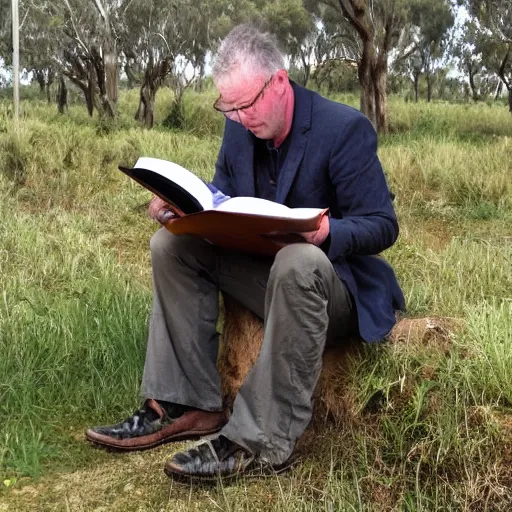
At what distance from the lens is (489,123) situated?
637 inches

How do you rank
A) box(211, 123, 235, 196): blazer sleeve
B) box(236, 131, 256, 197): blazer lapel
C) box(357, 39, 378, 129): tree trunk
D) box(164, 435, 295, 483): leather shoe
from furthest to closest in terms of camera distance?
box(357, 39, 378, 129): tree trunk < box(211, 123, 235, 196): blazer sleeve < box(236, 131, 256, 197): blazer lapel < box(164, 435, 295, 483): leather shoe

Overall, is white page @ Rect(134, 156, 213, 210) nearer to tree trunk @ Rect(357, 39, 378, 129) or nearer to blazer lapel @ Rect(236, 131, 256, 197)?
blazer lapel @ Rect(236, 131, 256, 197)

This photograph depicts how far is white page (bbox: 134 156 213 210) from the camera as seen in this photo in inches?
90.6

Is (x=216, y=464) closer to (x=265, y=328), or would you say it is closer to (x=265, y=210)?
(x=265, y=328)

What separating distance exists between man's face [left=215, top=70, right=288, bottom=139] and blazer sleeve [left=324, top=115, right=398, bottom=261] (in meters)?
0.22

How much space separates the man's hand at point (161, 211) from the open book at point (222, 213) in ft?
0.49

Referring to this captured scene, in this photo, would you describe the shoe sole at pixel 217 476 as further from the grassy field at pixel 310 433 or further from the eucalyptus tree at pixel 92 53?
the eucalyptus tree at pixel 92 53

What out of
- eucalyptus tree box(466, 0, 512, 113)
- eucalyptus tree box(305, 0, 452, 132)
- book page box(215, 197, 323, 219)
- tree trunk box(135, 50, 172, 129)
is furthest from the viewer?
eucalyptus tree box(466, 0, 512, 113)

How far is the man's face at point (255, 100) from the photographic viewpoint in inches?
98.4

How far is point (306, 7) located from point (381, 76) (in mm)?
28104

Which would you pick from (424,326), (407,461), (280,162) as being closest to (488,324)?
(424,326)

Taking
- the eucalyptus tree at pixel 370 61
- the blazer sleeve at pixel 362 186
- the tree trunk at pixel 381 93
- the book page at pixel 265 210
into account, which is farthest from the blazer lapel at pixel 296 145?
the tree trunk at pixel 381 93

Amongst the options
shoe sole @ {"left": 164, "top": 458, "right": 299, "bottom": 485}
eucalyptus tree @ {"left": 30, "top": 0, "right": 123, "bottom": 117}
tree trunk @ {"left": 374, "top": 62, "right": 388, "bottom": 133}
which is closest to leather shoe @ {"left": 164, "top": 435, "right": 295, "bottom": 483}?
shoe sole @ {"left": 164, "top": 458, "right": 299, "bottom": 485}

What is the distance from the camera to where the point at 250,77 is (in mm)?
2492
